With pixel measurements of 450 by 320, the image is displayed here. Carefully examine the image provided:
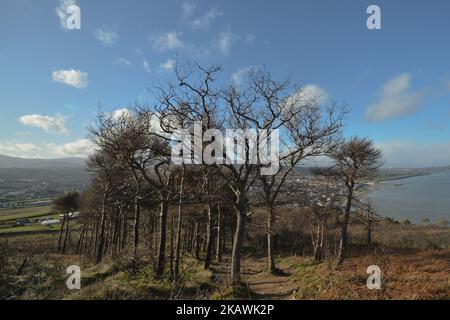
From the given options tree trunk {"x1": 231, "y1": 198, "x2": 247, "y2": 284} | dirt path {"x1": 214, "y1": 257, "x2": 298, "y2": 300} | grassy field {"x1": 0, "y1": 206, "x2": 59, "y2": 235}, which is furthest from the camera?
grassy field {"x1": 0, "y1": 206, "x2": 59, "y2": 235}

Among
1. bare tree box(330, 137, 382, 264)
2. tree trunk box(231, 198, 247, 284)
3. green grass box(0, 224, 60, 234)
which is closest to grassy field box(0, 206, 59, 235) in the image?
green grass box(0, 224, 60, 234)

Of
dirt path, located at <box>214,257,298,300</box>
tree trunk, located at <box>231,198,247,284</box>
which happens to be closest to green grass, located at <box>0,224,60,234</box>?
dirt path, located at <box>214,257,298,300</box>

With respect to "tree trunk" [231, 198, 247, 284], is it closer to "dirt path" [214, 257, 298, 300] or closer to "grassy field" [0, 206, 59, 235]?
"dirt path" [214, 257, 298, 300]

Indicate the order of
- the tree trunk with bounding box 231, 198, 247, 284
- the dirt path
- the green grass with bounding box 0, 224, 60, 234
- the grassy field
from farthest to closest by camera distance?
1. the green grass with bounding box 0, 224, 60, 234
2. the grassy field
3. the tree trunk with bounding box 231, 198, 247, 284
4. the dirt path

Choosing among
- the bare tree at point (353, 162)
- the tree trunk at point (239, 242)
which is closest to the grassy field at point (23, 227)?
the tree trunk at point (239, 242)

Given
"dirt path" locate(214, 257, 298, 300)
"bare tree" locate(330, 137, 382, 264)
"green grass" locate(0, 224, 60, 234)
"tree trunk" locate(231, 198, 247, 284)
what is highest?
"bare tree" locate(330, 137, 382, 264)

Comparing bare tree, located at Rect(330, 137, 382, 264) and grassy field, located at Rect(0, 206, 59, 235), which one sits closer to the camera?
bare tree, located at Rect(330, 137, 382, 264)

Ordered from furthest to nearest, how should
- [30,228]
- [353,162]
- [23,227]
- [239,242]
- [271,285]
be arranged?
[23,227] → [30,228] → [353,162] → [271,285] → [239,242]

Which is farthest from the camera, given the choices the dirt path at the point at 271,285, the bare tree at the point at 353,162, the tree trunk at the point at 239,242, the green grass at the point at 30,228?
the green grass at the point at 30,228

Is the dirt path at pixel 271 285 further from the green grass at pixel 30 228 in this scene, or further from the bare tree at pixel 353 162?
the green grass at pixel 30 228

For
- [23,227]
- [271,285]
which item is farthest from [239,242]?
[23,227]

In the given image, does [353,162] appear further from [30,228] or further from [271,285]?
[30,228]

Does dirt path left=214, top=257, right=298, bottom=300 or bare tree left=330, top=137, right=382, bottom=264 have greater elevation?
bare tree left=330, top=137, right=382, bottom=264

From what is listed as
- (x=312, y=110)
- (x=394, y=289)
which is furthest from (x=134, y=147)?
(x=394, y=289)
